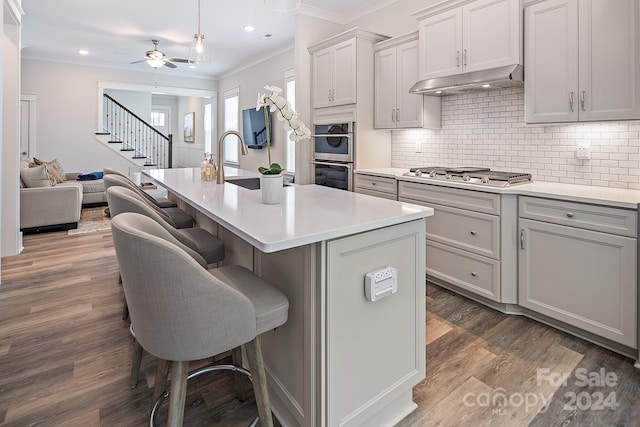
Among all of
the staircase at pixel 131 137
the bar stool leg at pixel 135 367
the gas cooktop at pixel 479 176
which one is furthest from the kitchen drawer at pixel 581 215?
the staircase at pixel 131 137

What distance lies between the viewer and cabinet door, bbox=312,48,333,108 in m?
4.56

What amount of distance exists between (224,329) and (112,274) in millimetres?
2883

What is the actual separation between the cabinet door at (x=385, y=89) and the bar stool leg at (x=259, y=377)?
3.19 metres

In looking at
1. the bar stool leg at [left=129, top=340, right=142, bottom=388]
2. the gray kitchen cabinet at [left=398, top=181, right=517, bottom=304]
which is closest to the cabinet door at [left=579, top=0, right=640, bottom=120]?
the gray kitchen cabinet at [left=398, top=181, right=517, bottom=304]

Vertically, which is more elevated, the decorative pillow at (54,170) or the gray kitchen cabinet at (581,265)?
the decorative pillow at (54,170)

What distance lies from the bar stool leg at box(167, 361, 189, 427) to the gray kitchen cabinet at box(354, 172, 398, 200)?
272 centimetres

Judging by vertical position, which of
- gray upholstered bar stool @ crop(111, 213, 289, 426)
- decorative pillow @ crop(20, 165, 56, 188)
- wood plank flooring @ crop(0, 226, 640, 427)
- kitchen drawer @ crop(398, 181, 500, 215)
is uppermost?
decorative pillow @ crop(20, 165, 56, 188)

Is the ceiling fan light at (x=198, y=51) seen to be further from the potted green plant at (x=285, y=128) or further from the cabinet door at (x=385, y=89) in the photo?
the potted green plant at (x=285, y=128)

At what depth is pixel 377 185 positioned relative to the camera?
3.93 meters

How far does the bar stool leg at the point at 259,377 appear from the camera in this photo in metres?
1.49

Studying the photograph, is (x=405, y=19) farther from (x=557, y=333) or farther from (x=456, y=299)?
(x=557, y=333)

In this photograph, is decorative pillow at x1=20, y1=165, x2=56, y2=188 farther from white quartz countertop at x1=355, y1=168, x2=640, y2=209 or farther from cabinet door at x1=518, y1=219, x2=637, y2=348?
cabinet door at x1=518, y1=219, x2=637, y2=348

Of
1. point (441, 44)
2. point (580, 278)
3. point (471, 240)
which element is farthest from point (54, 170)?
point (580, 278)

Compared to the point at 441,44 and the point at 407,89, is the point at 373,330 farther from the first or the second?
the point at 407,89
